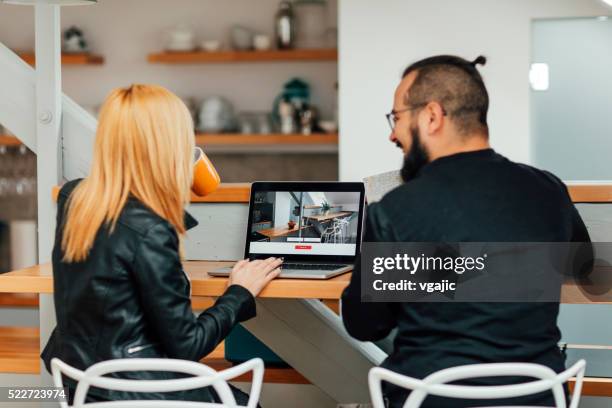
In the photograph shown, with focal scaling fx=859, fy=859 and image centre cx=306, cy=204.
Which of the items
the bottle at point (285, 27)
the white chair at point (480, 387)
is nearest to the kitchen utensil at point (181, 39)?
the bottle at point (285, 27)

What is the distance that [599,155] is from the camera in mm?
4387


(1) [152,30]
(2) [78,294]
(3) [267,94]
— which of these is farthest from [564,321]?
(1) [152,30]

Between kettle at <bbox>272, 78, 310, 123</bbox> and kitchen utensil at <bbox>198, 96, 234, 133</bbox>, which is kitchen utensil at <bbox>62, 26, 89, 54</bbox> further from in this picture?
kettle at <bbox>272, 78, 310, 123</bbox>

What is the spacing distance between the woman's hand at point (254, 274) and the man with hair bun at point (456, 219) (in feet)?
0.95

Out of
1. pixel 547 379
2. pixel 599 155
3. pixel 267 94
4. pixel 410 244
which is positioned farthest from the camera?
pixel 267 94

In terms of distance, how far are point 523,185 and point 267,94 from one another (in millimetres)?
3900

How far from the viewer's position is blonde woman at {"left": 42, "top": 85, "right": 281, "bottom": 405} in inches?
67.6

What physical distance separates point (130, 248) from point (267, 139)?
11.9ft

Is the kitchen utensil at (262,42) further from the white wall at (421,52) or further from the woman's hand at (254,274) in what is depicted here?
the woman's hand at (254,274)

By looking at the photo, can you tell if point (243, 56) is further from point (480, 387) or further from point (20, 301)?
point (480, 387)

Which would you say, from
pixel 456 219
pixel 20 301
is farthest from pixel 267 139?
pixel 456 219

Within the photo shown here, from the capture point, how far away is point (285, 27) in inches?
209

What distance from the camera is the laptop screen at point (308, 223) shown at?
2.28 meters

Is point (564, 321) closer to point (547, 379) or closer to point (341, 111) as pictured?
point (547, 379)
